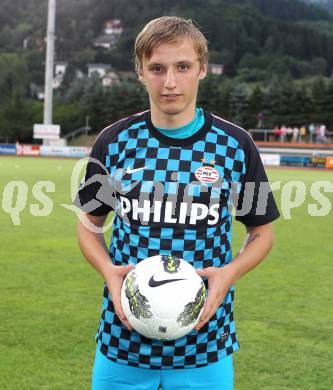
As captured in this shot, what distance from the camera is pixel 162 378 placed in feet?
8.03

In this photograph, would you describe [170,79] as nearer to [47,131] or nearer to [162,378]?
[162,378]

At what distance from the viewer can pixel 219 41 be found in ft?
459

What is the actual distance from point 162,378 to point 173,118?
3.02ft

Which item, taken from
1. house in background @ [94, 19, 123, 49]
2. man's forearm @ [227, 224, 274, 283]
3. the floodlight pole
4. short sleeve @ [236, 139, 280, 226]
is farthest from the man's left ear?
house in background @ [94, 19, 123, 49]

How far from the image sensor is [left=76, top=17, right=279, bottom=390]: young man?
2402mm

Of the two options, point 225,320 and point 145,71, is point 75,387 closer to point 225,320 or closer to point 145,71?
point 225,320

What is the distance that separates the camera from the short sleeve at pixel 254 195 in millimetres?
2518

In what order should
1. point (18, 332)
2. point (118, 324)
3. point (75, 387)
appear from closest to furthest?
point (118, 324), point (75, 387), point (18, 332)

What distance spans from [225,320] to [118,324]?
0.39 m

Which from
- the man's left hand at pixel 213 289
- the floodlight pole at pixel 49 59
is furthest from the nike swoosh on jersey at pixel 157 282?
the floodlight pole at pixel 49 59

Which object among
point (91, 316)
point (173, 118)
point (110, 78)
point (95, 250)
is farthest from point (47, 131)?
point (110, 78)

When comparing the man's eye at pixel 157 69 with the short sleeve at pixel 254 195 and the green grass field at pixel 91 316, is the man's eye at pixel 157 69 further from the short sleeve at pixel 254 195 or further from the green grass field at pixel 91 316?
the green grass field at pixel 91 316

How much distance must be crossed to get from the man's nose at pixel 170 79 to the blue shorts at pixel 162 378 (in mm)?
989

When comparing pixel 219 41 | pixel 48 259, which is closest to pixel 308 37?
pixel 219 41
